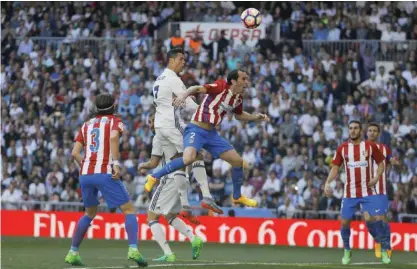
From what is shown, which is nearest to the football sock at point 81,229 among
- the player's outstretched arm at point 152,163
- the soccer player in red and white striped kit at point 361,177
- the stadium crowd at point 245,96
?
the player's outstretched arm at point 152,163

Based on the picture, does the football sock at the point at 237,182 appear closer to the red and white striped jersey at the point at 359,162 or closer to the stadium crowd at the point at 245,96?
the red and white striped jersey at the point at 359,162

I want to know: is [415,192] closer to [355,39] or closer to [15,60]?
[355,39]

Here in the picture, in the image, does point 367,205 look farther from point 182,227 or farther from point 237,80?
point 237,80

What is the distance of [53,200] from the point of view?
91.6 feet

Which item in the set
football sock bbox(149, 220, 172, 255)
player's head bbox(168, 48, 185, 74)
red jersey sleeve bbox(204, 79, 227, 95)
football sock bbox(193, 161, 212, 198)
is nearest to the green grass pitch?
football sock bbox(149, 220, 172, 255)

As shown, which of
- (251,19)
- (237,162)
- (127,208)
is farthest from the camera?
(251,19)

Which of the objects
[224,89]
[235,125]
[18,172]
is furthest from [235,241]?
[224,89]

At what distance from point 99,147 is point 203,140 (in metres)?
2.16

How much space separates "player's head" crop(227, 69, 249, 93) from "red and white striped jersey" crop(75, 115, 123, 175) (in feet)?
7.65

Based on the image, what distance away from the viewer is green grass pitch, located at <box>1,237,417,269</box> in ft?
52.0

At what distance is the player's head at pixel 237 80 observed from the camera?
16.4 metres

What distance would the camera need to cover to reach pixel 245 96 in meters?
28.8

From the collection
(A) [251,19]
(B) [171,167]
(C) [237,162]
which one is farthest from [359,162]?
(B) [171,167]

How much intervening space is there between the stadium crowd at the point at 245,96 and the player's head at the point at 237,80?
959 centimetres
